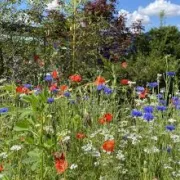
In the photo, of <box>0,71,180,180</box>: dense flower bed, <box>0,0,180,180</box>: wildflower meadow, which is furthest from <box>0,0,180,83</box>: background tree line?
<box>0,71,180,180</box>: dense flower bed

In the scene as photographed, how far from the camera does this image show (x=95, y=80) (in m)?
7.06

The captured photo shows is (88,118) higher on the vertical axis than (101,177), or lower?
higher

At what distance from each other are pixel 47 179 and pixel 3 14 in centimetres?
731

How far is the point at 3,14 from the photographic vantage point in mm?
10594

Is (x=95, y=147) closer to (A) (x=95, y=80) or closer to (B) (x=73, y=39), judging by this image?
(A) (x=95, y=80)

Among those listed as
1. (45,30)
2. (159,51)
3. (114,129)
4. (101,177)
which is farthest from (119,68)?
(101,177)

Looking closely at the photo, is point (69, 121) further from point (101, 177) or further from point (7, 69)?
point (7, 69)

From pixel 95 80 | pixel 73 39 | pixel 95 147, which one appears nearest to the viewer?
pixel 95 147

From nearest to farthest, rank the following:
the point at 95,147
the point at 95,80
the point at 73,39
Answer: the point at 95,147
the point at 95,80
the point at 73,39

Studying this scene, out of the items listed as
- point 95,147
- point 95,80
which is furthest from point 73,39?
point 95,147

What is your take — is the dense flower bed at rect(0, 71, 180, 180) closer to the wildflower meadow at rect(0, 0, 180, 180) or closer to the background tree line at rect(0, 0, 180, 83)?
the wildflower meadow at rect(0, 0, 180, 180)

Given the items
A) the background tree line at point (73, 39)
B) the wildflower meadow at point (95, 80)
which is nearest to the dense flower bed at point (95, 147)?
the wildflower meadow at point (95, 80)

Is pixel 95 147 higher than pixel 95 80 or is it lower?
lower

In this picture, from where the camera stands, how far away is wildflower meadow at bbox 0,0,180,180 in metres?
4.20
